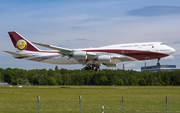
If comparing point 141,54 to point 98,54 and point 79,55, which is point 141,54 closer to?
point 98,54

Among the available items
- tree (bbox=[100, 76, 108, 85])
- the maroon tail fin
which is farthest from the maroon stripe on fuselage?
tree (bbox=[100, 76, 108, 85])

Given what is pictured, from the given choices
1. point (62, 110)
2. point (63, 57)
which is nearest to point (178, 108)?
point (62, 110)

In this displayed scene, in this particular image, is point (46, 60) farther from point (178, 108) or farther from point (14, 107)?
point (178, 108)

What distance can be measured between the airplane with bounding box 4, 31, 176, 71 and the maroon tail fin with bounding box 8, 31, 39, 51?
0.23 metres

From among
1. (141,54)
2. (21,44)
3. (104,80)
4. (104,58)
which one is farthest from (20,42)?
(104,80)

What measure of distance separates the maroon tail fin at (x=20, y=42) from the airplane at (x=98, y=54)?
0.23 metres

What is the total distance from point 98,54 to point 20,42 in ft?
59.9

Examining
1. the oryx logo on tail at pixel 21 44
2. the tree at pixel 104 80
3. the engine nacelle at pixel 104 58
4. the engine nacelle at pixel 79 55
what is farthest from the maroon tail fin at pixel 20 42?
the tree at pixel 104 80

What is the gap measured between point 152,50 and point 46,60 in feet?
69.3

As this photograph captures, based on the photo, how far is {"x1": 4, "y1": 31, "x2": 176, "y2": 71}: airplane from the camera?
46.2 m

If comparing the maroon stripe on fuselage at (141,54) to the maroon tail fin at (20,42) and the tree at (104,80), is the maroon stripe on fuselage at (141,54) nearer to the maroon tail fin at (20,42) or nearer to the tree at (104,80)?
the maroon tail fin at (20,42)

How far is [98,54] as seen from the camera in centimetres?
4866

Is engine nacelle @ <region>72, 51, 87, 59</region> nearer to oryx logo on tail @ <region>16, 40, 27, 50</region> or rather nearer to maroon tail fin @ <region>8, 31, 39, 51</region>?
maroon tail fin @ <region>8, 31, 39, 51</region>

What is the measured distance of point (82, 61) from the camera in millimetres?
49219
